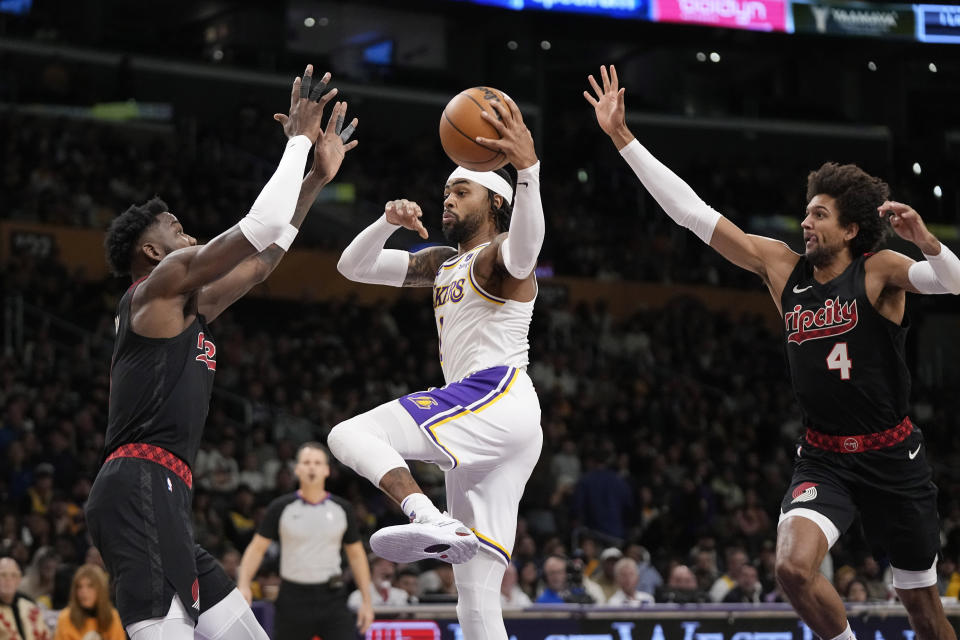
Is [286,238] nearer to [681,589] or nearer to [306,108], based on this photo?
[306,108]

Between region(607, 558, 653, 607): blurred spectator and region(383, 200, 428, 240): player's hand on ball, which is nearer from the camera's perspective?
region(383, 200, 428, 240): player's hand on ball

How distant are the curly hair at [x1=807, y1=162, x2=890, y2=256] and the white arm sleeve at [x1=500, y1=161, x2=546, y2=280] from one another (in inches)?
59.0

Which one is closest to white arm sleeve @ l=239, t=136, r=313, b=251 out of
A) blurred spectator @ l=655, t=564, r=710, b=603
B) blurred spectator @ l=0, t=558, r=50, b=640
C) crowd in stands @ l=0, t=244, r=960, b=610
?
blurred spectator @ l=0, t=558, r=50, b=640

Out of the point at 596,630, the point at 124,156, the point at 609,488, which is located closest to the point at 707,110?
the point at 124,156

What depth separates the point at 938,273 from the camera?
5.46 meters

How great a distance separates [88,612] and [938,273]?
6.65 meters

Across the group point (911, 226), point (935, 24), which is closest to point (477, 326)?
point (911, 226)

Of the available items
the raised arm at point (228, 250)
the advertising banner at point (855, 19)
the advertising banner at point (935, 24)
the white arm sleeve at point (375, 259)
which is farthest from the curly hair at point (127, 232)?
the advertising banner at point (935, 24)

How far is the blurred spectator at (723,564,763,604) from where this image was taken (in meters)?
12.4

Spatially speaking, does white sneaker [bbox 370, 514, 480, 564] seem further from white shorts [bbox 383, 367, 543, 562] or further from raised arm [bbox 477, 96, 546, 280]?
raised arm [bbox 477, 96, 546, 280]

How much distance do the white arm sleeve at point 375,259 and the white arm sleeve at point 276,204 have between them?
99cm

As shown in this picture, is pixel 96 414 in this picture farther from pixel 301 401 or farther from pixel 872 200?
pixel 872 200

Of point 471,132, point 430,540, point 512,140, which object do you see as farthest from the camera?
point 471,132

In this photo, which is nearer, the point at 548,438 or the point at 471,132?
the point at 471,132
